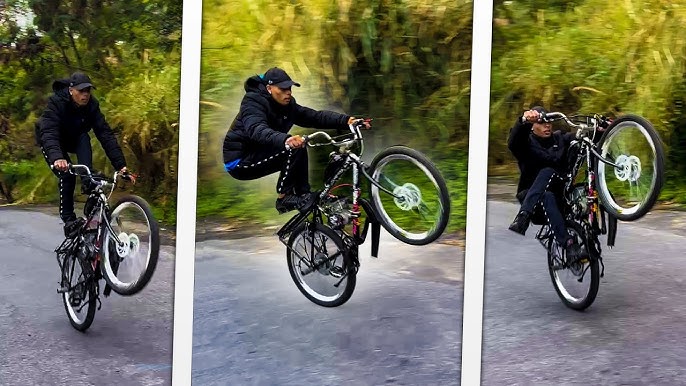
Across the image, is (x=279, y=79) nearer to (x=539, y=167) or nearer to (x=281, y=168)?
(x=281, y=168)

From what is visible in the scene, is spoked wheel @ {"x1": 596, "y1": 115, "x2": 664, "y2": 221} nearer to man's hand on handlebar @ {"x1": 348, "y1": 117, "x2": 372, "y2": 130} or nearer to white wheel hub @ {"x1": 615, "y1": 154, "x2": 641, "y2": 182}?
white wheel hub @ {"x1": 615, "y1": 154, "x2": 641, "y2": 182}

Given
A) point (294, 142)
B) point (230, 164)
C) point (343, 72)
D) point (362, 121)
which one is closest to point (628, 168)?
point (362, 121)

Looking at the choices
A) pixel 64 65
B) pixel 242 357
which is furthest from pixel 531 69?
pixel 64 65

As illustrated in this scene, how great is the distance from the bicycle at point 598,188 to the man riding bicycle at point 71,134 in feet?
6.15

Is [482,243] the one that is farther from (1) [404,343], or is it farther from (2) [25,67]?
(2) [25,67]

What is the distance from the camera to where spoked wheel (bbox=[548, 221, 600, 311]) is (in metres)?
2.78

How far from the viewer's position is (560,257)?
9.25 feet

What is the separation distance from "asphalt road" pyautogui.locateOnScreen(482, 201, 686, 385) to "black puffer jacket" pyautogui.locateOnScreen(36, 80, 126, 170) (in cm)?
163

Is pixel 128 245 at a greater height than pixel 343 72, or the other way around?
pixel 343 72

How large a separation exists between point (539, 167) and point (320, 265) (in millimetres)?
1000

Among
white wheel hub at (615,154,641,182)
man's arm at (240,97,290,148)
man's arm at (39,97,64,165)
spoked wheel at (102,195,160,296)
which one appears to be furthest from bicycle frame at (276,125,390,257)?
man's arm at (39,97,64,165)

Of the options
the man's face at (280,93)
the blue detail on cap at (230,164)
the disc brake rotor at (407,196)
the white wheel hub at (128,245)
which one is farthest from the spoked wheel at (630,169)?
the white wheel hub at (128,245)

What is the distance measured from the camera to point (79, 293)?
2.91 m

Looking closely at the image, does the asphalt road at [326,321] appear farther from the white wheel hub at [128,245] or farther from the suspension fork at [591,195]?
the suspension fork at [591,195]
